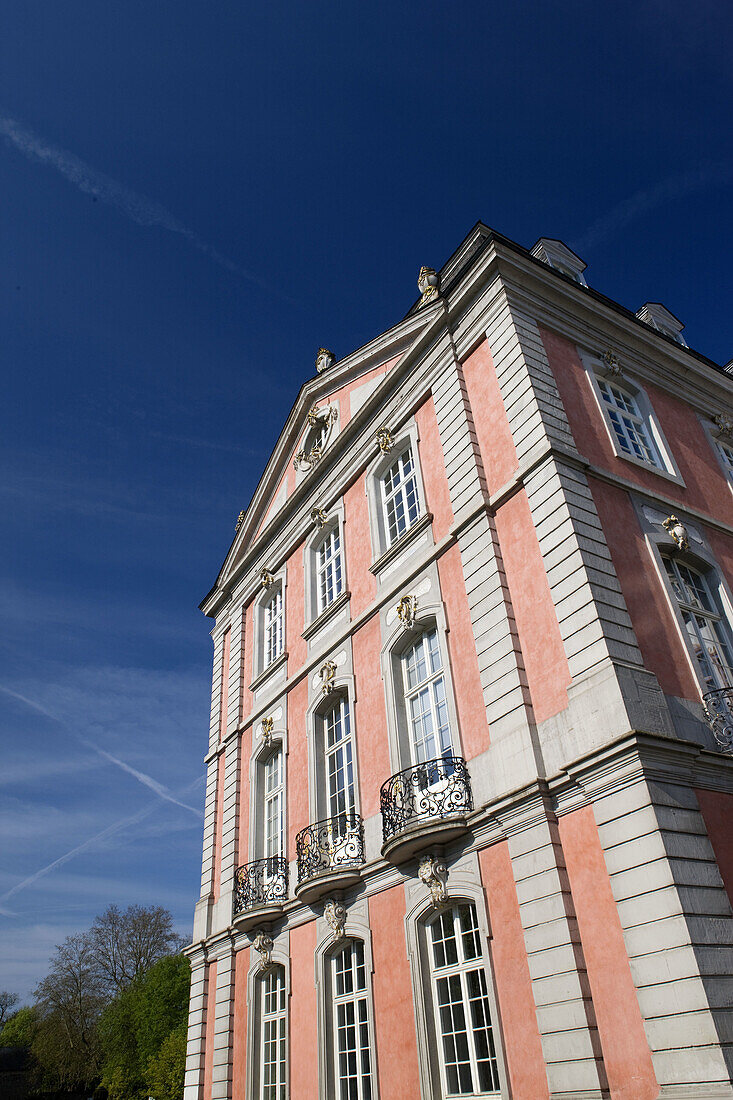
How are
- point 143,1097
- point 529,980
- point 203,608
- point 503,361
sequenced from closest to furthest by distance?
point 529,980, point 503,361, point 203,608, point 143,1097

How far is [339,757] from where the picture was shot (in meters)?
14.8

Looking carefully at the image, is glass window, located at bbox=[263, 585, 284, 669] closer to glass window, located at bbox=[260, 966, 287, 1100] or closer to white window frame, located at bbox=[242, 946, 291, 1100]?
white window frame, located at bbox=[242, 946, 291, 1100]

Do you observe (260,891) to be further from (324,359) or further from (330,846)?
(324,359)

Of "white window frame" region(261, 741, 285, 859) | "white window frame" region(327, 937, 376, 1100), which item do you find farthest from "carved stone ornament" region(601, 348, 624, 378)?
"white window frame" region(327, 937, 376, 1100)

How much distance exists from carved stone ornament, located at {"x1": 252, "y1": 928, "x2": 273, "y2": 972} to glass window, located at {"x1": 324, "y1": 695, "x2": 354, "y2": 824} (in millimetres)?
2752

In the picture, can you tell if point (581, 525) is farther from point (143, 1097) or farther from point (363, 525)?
point (143, 1097)

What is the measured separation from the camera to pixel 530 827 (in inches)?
366

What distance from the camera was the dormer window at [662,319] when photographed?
18016 millimetres

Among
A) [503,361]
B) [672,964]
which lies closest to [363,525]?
[503,361]

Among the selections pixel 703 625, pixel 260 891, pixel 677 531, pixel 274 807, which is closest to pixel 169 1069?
pixel 274 807

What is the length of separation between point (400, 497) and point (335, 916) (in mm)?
7688

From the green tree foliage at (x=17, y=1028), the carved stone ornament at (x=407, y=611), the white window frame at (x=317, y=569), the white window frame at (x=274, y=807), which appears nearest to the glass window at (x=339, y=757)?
the white window frame at (x=274, y=807)

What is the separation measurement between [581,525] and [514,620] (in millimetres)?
1618

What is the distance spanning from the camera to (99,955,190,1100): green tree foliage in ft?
137
